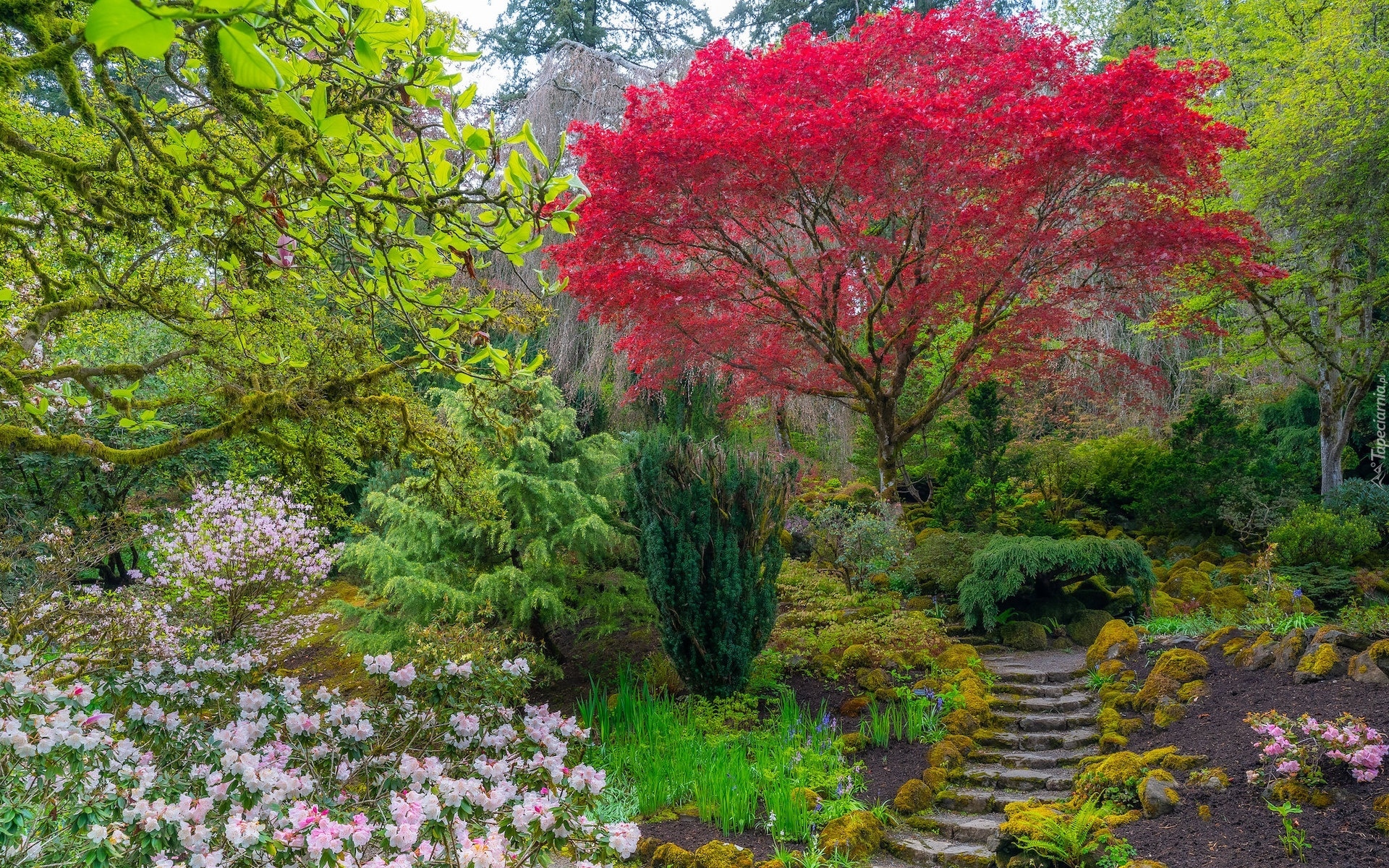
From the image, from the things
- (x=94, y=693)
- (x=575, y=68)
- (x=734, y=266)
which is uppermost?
(x=575, y=68)

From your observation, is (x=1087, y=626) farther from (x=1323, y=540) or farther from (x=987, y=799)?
(x=987, y=799)

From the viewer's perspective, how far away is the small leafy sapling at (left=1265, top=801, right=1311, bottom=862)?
111 inches

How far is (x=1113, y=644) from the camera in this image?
5.45 metres

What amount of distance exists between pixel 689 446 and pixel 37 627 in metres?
3.70

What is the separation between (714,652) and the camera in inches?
197

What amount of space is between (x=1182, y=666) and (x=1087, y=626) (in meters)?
1.83

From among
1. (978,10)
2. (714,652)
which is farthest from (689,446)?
(978,10)

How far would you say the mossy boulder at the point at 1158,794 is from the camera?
3.38 metres

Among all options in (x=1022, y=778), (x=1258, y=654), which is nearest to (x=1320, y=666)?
(x=1258, y=654)

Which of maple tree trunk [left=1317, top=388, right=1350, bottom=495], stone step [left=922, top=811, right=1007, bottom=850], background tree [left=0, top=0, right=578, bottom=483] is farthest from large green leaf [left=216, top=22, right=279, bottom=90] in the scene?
maple tree trunk [left=1317, top=388, right=1350, bottom=495]

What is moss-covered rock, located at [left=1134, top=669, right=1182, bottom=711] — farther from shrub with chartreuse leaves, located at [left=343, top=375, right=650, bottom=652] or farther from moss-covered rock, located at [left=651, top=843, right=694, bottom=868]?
shrub with chartreuse leaves, located at [left=343, top=375, right=650, bottom=652]

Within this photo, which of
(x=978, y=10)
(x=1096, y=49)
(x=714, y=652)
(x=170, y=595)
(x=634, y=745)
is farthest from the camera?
(x=1096, y=49)

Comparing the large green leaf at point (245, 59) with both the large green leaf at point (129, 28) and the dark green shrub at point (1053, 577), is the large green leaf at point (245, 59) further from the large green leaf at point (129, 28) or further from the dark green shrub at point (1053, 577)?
the dark green shrub at point (1053, 577)

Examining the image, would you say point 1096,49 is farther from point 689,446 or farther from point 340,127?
point 340,127
